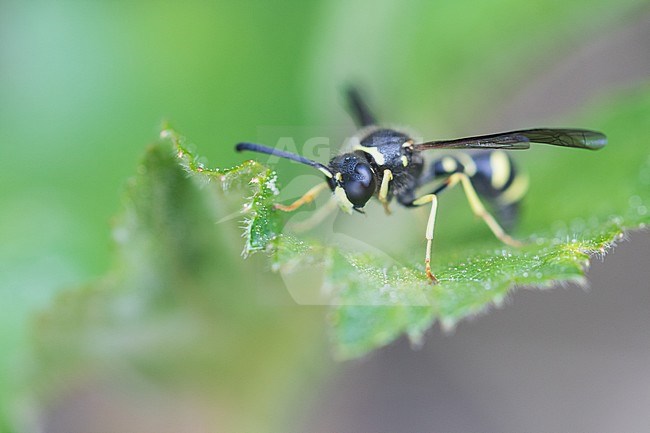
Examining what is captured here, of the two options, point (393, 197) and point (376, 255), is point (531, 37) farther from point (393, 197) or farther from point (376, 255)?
point (376, 255)

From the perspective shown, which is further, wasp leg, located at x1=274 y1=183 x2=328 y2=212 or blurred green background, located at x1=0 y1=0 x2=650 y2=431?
blurred green background, located at x1=0 y1=0 x2=650 y2=431

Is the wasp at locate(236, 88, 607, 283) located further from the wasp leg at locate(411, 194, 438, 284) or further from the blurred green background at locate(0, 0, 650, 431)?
the blurred green background at locate(0, 0, 650, 431)

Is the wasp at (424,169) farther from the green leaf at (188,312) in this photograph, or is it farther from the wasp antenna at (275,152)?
the green leaf at (188,312)

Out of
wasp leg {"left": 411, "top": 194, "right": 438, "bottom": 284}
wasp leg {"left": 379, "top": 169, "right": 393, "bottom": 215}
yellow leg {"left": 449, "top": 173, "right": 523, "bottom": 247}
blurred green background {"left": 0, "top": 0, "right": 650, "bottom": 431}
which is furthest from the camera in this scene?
blurred green background {"left": 0, "top": 0, "right": 650, "bottom": 431}

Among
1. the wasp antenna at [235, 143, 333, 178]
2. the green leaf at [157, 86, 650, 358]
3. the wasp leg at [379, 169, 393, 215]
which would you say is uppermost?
the wasp leg at [379, 169, 393, 215]

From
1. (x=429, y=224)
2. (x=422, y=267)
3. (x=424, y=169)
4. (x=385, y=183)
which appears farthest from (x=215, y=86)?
(x=422, y=267)

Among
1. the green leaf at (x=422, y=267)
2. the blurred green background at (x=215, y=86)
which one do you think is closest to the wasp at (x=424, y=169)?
the green leaf at (x=422, y=267)

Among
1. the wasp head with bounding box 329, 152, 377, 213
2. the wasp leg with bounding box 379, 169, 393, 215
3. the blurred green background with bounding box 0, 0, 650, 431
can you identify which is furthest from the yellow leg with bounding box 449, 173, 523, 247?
the blurred green background with bounding box 0, 0, 650, 431

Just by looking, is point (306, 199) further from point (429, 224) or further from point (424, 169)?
point (424, 169)
